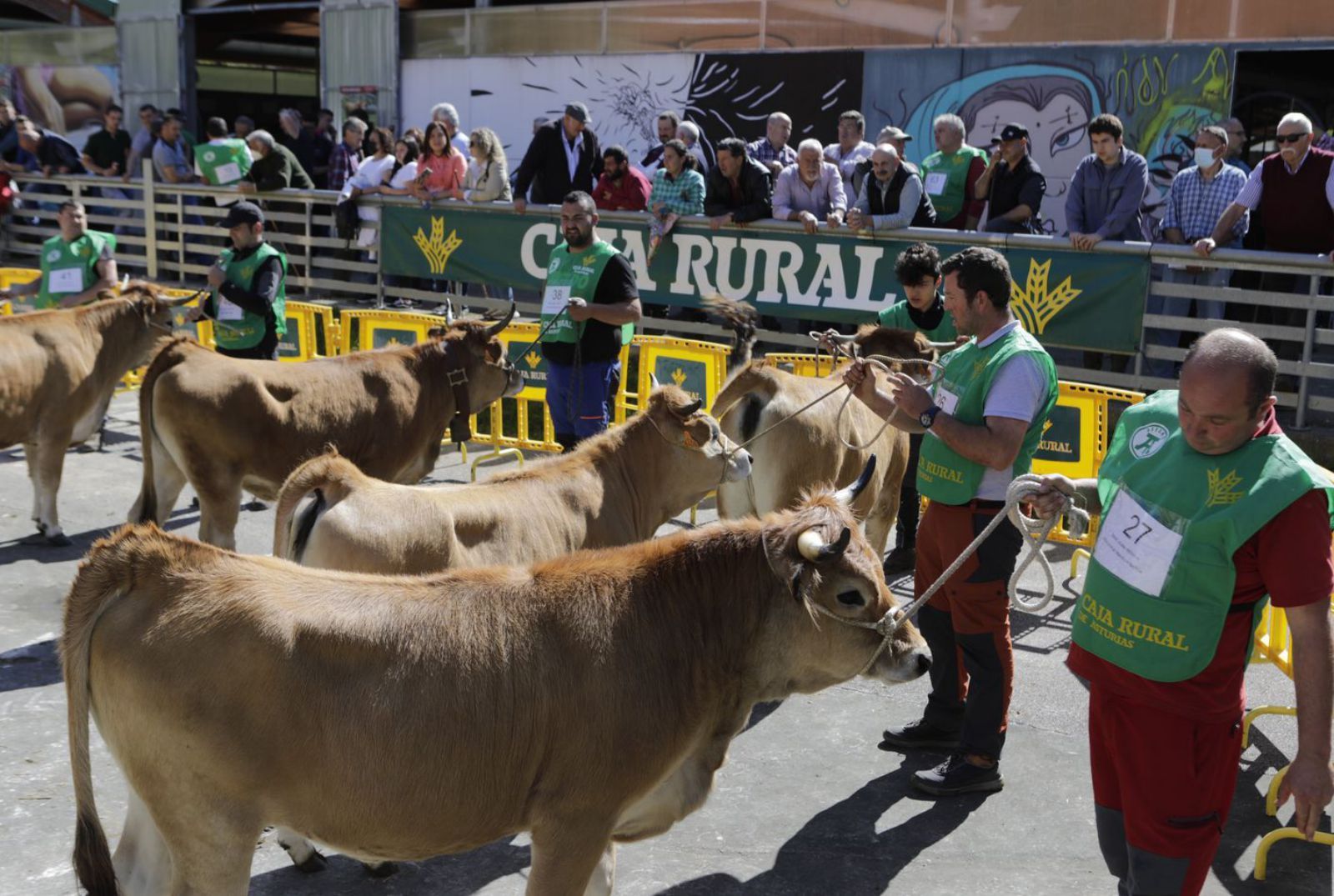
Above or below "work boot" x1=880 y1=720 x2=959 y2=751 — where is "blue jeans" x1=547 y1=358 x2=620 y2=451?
above

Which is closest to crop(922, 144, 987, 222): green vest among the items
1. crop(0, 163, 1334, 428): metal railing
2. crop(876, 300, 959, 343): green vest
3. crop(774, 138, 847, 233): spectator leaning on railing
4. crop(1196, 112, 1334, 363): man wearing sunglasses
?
crop(774, 138, 847, 233): spectator leaning on railing

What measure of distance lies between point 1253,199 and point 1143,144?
4536mm

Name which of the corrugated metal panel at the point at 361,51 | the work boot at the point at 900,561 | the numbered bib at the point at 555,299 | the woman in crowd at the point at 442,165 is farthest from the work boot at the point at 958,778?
the corrugated metal panel at the point at 361,51

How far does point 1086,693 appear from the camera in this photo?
649 cm

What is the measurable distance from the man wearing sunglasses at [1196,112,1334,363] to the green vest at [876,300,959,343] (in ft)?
11.4

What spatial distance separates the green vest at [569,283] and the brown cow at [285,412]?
0.37 meters

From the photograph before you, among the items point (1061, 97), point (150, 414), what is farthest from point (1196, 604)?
point (1061, 97)

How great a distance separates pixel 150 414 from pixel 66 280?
4346 mm

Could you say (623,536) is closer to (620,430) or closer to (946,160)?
(620,430)

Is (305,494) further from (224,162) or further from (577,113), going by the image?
(224,162)

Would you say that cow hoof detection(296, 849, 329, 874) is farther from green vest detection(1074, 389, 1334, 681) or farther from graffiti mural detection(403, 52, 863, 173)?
graffiti mural detection(403, 52, 863, 173)

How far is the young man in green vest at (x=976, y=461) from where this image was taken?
5012 millimetres

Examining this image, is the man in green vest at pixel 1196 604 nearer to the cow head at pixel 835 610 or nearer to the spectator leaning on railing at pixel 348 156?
the cow head at pixel 835 610

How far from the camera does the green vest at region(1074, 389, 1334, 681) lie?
10.7ft
